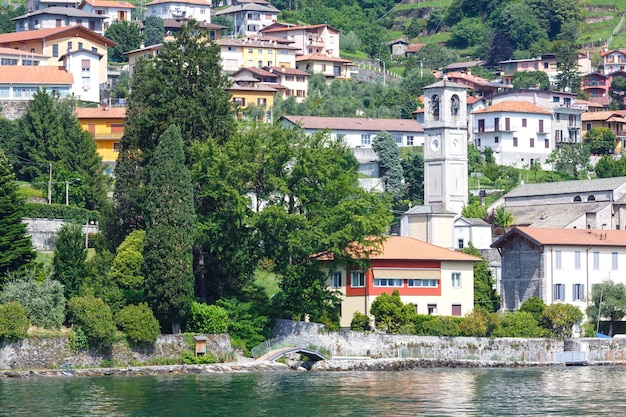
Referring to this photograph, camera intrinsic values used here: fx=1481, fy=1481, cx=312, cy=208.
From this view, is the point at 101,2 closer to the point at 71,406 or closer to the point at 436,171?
the point at 436,171

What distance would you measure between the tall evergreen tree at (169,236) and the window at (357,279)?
32.7 feet

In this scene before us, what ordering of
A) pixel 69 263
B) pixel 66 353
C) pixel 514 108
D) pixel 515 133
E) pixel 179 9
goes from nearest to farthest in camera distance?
1. pixel 66 353
2. pixel 69 263
3. pixel 515 133
4. pixel 514 108
5. pixel 179 9

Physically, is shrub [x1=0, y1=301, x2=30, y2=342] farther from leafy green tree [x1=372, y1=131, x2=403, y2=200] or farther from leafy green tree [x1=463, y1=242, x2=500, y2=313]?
leafy green tree [x1=372, y1=131, x2=403, y2=200]

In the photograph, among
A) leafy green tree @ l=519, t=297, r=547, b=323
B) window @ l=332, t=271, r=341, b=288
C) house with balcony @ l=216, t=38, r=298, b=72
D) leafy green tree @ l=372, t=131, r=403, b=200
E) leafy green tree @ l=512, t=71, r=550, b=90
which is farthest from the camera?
leafy green tree @ l=512, t=71, r=550, b=90

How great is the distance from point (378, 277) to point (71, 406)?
25917 millimetres

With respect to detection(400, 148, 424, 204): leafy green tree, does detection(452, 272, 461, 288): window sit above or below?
below

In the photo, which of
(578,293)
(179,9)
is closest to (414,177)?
(578,293)

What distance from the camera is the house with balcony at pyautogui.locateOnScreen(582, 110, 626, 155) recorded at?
14012 cm

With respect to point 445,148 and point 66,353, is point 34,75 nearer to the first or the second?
point 445,148

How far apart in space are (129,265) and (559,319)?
21400mm

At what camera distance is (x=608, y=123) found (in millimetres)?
140625

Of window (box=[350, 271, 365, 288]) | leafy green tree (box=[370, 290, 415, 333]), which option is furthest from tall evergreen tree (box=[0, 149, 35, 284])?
leafy green tree (box=[370, 290, 415, 333])

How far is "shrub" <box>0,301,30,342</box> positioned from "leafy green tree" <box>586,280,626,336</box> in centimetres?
3061

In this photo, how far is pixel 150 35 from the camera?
152500 mm
